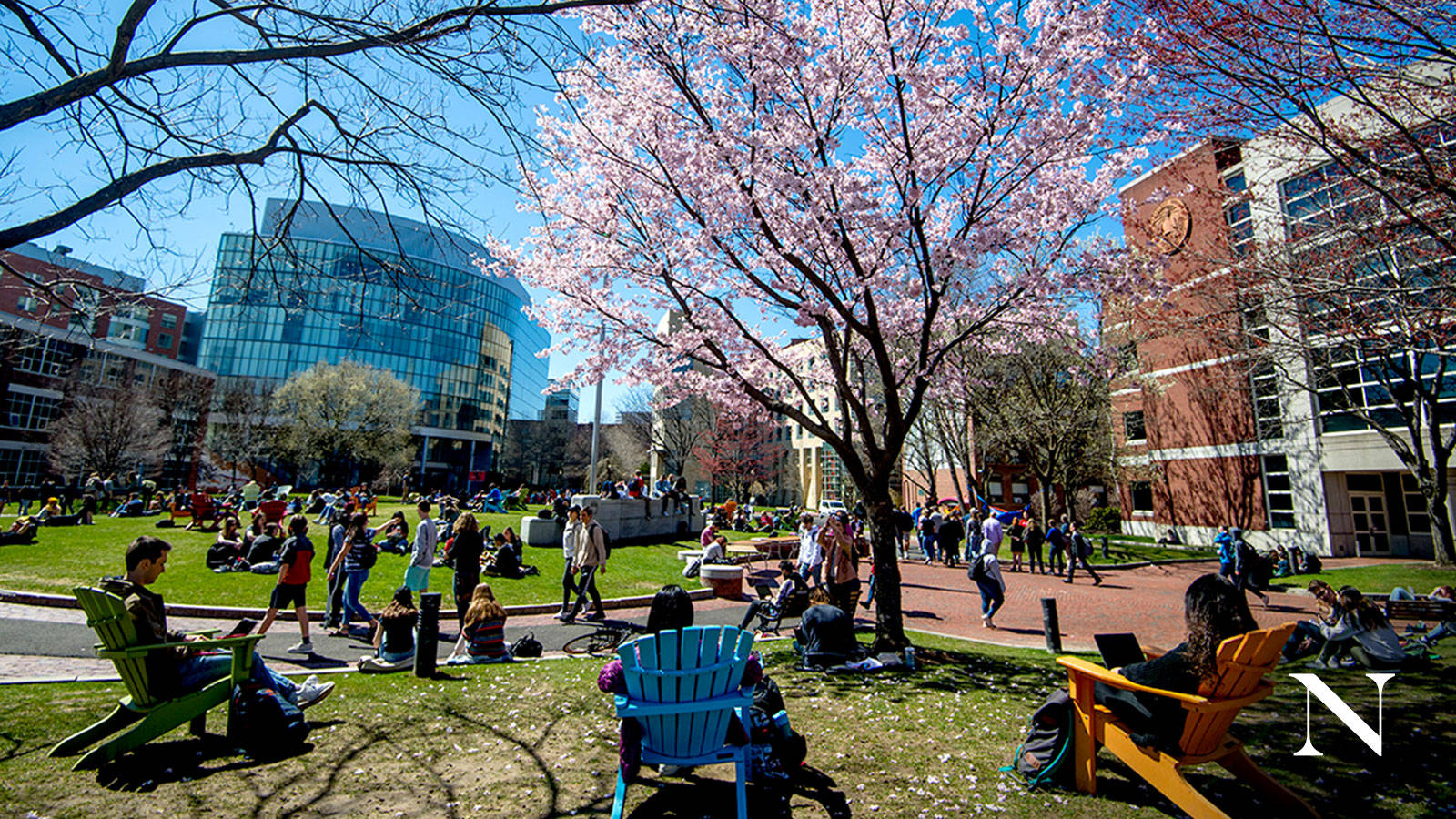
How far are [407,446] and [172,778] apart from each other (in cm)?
4831

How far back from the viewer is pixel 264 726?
4.10 meters

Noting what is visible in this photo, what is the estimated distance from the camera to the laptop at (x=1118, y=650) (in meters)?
4.26

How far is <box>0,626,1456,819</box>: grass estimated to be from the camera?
3.48 meters

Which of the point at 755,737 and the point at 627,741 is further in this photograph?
Answer: the point at 755,737

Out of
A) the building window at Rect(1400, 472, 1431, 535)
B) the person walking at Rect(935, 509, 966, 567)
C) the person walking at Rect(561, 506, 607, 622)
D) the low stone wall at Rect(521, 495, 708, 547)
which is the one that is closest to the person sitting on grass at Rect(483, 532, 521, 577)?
the low stone wall at Rect(521, 495, 708, 547)

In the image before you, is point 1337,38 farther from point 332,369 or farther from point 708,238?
point 332,369

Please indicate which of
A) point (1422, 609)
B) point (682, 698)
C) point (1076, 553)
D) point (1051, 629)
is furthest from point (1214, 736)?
point (1076, 553)

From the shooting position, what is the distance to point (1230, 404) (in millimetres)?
26328

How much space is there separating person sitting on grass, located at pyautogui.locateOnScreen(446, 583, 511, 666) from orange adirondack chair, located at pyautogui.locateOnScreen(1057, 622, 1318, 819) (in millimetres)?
6066

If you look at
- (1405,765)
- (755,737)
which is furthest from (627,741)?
(1405,765)

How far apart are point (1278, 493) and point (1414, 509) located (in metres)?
3.74

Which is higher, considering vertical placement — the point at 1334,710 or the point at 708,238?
the point at 708,238

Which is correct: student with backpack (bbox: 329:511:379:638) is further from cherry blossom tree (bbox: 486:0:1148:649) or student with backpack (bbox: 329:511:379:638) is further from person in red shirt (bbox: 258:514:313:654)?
cherry blossom tree (bbox: 486:0:1148:649)

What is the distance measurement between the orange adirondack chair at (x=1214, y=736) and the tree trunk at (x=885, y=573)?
3.85 meters
